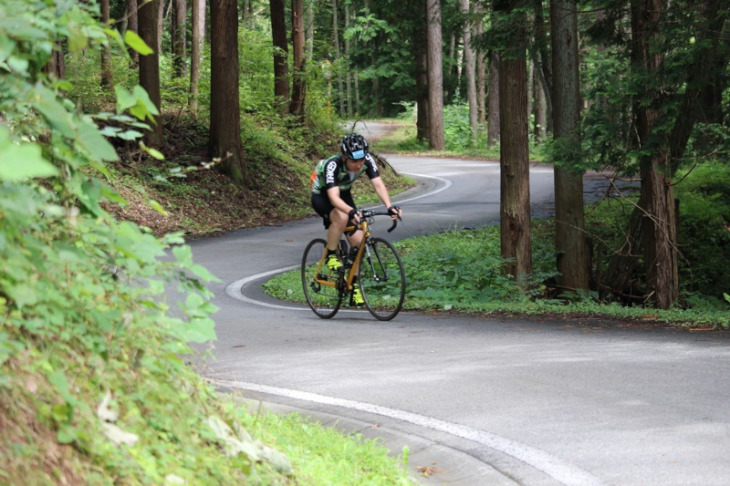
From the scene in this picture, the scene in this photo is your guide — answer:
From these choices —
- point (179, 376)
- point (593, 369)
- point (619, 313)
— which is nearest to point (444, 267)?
point (619, 313)

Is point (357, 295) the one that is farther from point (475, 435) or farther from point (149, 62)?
point (149, 62)

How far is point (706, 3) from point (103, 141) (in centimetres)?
1241

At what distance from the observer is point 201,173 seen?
25766 millimetres

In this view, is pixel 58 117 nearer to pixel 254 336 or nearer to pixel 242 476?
pixel 242 476

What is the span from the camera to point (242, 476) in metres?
4.41

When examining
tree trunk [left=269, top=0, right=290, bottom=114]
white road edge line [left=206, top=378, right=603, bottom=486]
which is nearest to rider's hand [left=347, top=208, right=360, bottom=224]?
white road edge line [left=206, top=378, right=603, bottom=486]

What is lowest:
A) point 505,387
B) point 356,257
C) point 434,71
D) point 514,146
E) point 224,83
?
point 505,387

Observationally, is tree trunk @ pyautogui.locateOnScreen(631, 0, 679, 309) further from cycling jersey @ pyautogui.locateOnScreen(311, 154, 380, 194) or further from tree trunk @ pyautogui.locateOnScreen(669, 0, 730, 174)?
cycling jersey @ pyautogui.locateOnScreen(311, 154, 380, 194)

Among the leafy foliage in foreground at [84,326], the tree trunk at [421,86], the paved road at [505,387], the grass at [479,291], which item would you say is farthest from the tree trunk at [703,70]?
the tree trunk at [421,86]

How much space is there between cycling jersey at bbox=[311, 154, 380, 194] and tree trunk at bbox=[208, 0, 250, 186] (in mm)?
13557

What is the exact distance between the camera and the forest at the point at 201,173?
3707 mm

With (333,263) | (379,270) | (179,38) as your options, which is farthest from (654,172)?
(179,38)

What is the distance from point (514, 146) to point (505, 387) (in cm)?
847

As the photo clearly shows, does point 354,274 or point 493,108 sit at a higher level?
point 493,108
